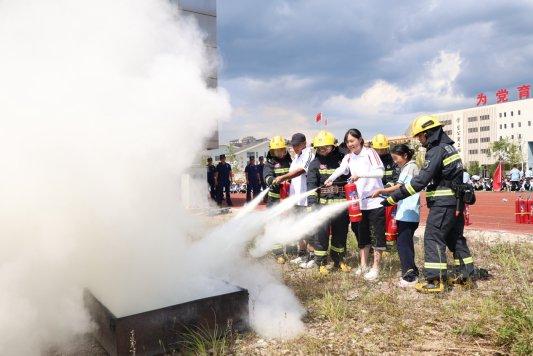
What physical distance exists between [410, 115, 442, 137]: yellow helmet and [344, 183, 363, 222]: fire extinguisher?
1.09m

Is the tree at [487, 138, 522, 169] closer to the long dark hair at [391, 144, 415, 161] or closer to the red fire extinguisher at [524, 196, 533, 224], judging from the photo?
the red fire extinguisher at [524, 196, 533, 224]

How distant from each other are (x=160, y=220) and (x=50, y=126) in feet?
4.04

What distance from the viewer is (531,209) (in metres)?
11.1

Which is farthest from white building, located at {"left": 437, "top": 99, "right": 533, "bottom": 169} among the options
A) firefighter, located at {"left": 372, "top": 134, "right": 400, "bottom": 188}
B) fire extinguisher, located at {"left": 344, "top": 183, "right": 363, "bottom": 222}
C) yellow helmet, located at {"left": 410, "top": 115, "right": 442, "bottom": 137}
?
yellow helmet, located at {"left": 410, "top": 115, "right": 442, "bottom": 137}

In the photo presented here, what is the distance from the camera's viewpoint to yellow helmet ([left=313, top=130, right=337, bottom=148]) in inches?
233

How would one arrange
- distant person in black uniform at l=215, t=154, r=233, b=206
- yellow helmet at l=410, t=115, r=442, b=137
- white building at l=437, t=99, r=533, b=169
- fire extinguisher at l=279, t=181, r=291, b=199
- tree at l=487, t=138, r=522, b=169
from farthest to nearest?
white building at l=437, t=99, r=533, b=169 < tree at l=487, t=138, r=522, b=169 < distant person in black uniform at l=215, t=154, r=233, b=206 < fire extinguisher at l=279, t=181, r=291, b=199 < yellow helmet at l=410, t=115, r=442, b=137

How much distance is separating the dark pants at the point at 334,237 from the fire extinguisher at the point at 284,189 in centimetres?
106

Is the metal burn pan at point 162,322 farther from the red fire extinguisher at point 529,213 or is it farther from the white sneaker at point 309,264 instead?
the red fire extinguisher at point 529,213

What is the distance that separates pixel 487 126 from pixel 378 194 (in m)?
101

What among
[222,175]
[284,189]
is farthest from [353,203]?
[222,175]

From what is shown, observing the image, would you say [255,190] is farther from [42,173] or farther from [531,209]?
[42,173]

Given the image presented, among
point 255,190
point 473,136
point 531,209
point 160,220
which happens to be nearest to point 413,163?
point 160,220

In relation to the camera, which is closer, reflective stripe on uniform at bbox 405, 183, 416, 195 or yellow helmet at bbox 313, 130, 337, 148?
reflective stripe on uniform at bbox 405, 183, 416, 195

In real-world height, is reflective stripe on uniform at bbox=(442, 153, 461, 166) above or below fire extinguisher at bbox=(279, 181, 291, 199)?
above
